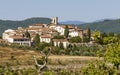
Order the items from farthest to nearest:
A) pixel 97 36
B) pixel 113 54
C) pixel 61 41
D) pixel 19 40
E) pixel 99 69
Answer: pixel 19 40 → pixel 61 41 → pixel 99 69 → pixel 113 54 → pixel 97 36

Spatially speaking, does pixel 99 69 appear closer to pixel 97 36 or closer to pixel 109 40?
pixel 109 40

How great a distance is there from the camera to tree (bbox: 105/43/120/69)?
17.0 m

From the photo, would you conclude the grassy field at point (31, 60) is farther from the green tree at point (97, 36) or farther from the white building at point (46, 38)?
the green tree at point (97, 36)

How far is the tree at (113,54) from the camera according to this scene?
17.0 meters

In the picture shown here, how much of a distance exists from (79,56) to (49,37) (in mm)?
28191

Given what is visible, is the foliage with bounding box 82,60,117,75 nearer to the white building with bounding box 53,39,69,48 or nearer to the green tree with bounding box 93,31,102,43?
the green tree with bounding box 93,31,102,43

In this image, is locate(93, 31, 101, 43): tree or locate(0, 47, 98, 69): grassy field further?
locate(0, 47, 98, 69): grassy field

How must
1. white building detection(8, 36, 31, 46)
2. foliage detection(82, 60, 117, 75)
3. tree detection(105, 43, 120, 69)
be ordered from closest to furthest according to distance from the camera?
tree detection(105, 43, 120, 69) < foliage detection(82, 60, 117, 75) < white building detection(8, 36, 31, 46)

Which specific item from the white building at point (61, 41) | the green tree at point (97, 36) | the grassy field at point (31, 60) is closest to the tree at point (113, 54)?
the green tree at point (97, 36)

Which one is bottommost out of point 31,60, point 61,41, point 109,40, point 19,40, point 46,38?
point 19,40

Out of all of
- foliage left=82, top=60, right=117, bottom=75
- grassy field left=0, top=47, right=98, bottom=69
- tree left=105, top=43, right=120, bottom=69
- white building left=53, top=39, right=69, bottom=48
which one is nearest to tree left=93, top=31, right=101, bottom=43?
tree left=105, top=43, right=120, bottom=69

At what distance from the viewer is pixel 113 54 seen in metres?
17.0

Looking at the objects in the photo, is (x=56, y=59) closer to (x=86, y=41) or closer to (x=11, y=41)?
(x=86, y=41)

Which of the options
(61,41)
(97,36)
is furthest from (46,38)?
(97,36)
